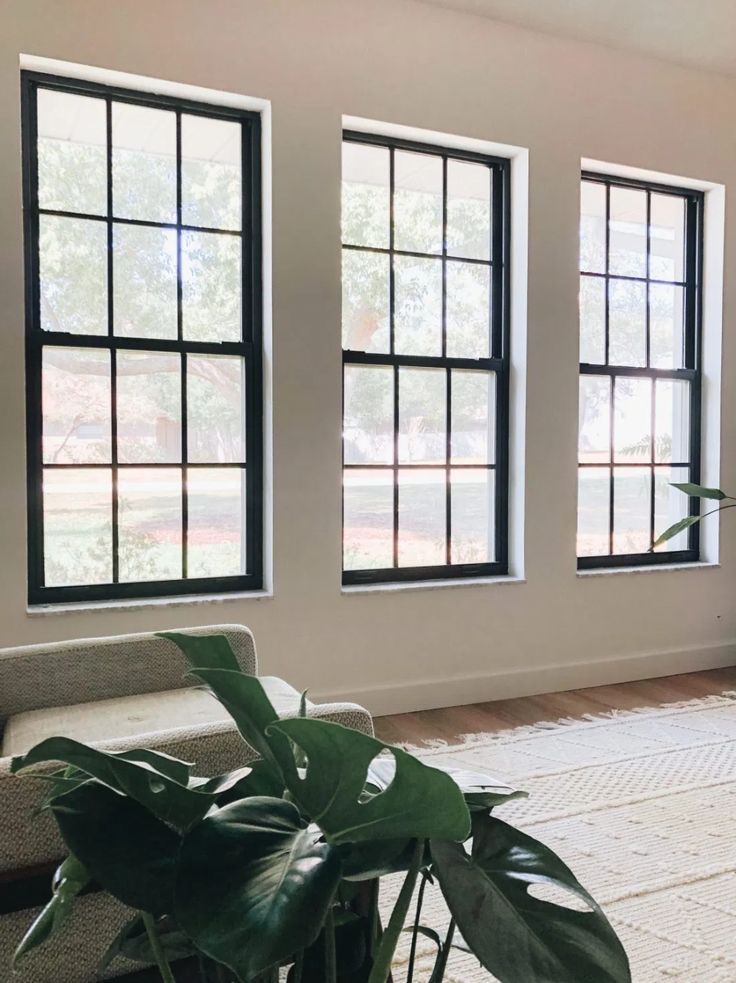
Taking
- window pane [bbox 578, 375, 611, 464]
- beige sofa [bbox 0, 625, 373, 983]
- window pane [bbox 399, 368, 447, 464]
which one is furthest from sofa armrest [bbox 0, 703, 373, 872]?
window pane [bbox 578, 375, 611, 464]

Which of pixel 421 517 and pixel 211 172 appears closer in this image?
pixel 211 172

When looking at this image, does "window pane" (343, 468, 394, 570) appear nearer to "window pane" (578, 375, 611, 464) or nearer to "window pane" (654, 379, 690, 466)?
"window pane" (578, 375, 611, 464)

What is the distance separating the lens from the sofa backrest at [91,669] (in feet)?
7.37

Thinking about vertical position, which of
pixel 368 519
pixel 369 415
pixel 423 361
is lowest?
pixel 368 519

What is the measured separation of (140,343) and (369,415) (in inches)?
43.1

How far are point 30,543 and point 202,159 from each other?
177 cm

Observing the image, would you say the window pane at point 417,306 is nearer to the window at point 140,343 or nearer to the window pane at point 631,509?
the window at point 140,343

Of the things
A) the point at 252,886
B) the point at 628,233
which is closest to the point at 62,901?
the point at 252,886

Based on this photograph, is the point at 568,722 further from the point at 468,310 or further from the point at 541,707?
the point at 468,310

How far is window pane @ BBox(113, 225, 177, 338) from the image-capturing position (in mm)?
3375

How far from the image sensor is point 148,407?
11.3 feet

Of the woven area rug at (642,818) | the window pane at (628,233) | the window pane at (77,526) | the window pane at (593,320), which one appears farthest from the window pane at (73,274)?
the window pane at (628,233)

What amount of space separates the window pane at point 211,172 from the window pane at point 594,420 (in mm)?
2022

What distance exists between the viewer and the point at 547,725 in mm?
3621
